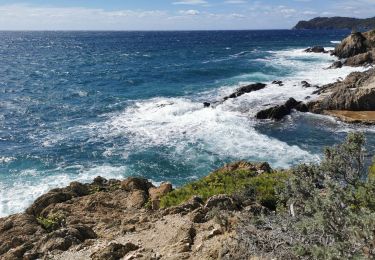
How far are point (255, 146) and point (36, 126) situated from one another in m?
21.3

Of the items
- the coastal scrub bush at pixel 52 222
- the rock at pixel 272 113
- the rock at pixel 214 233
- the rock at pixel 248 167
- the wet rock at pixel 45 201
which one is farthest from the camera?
the rock at pixel 272 113

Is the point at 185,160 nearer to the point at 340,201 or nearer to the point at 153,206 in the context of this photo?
the point at 153,206

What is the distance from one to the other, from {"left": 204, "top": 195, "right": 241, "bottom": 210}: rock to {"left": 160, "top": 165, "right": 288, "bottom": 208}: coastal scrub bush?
4.23 ft

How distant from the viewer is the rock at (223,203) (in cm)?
1436

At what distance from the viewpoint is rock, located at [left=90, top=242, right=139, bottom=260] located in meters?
11.9

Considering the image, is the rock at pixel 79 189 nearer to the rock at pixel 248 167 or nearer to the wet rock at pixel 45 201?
the wet rock at pixel 45 201

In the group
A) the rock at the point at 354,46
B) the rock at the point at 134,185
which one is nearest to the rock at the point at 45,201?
the rock at the point at 134,185

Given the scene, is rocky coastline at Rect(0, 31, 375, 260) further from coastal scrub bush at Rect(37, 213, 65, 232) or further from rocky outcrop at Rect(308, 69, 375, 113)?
rocky outcrop at Rect(308, 69, 375, 113)

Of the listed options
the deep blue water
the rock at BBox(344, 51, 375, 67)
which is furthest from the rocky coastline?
the rock at BBox(344, 51, 375, 67)

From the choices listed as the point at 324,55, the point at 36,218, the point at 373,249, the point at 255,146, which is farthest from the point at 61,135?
the point at 324,55

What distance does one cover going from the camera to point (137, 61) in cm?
9138

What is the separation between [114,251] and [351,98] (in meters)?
33.1

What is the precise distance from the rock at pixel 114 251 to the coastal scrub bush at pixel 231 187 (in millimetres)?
4740

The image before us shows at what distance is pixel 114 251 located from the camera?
12.1 metres
